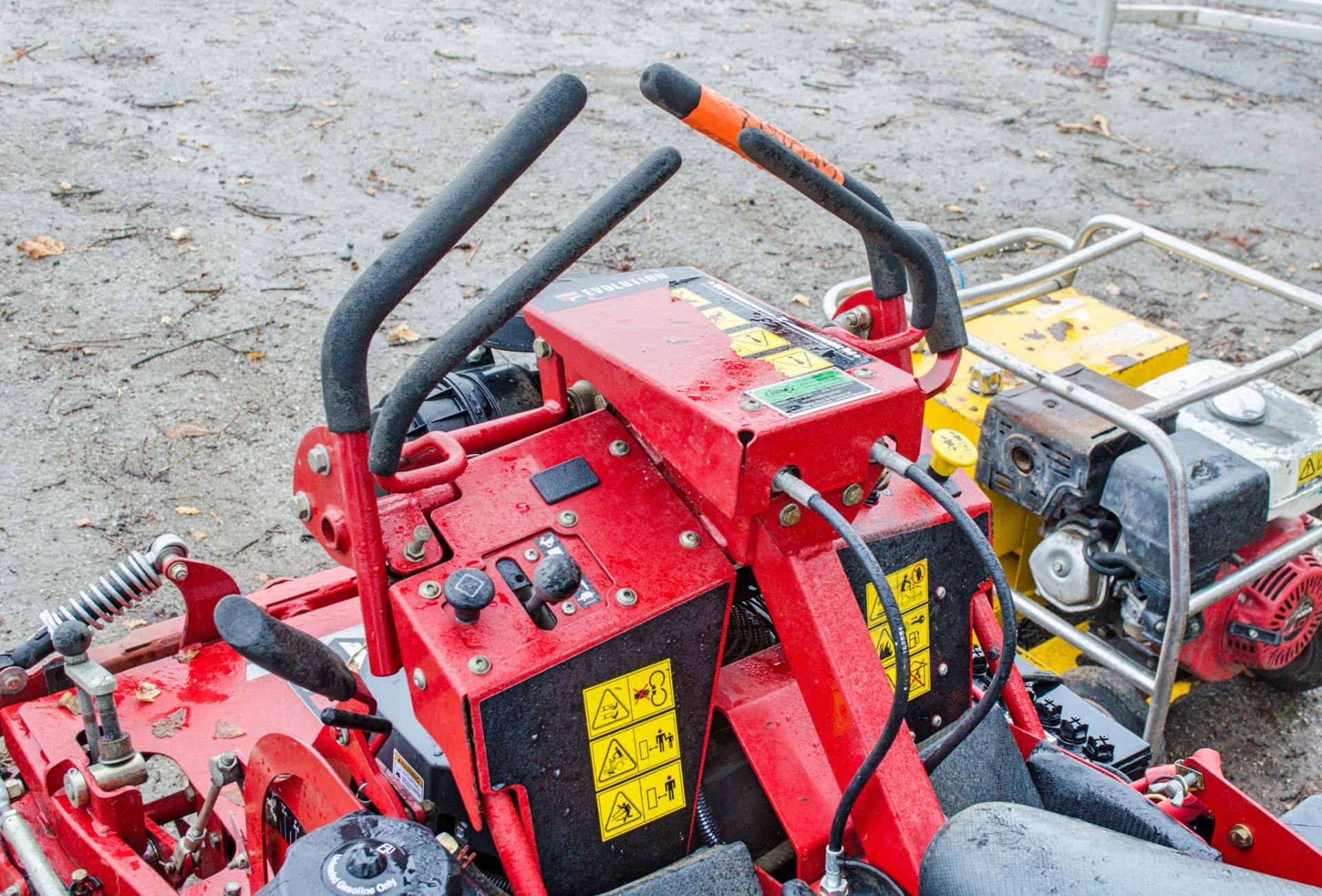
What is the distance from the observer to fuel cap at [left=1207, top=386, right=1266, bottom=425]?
316 centimetres

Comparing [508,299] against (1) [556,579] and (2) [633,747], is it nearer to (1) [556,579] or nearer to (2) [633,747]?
(1) [556,579]

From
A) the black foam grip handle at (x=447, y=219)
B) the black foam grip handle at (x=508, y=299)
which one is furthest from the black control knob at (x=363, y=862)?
the black foam grip handle at (x=447, y=219)

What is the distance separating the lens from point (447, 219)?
55.1 inches

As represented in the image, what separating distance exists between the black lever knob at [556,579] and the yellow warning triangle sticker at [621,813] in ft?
1.16

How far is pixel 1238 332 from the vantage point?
5.43 m

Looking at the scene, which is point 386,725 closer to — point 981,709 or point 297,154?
point 981,709

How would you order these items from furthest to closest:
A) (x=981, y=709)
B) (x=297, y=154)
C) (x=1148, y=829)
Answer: (x=297, y=154)
(x=1148, y=829)
(x=981, y=709)

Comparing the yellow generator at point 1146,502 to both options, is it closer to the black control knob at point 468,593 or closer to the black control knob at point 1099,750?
the black control knob at point 1099,750

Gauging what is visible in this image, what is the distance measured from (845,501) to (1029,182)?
5567 mm

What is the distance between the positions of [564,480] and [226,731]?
1076 millimetres

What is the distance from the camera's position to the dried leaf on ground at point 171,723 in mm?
2361

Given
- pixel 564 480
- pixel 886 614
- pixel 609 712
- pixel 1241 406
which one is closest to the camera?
pixel 886 614

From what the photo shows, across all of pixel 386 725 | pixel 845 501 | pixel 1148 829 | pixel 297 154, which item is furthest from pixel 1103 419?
pixel 297 154

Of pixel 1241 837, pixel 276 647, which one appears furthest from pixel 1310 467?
pixel 276 647
